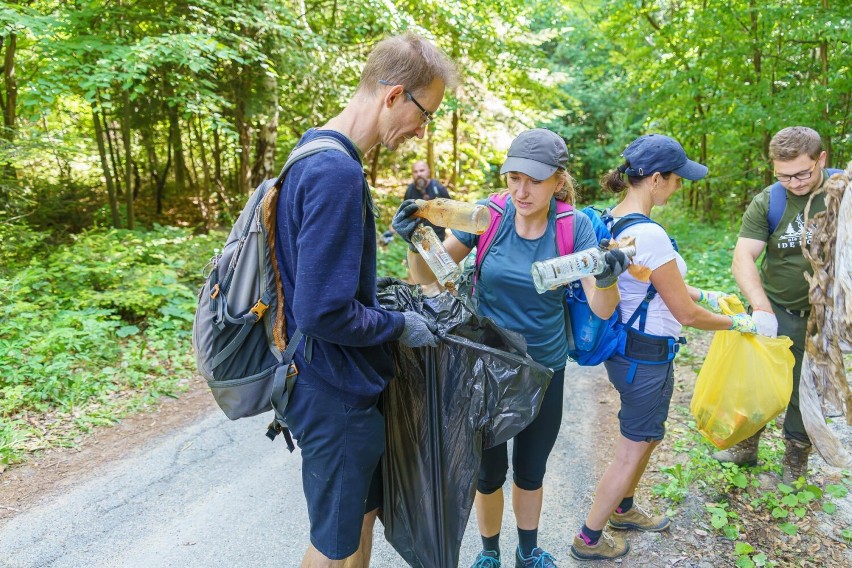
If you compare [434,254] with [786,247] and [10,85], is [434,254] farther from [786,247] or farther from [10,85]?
[10,85]

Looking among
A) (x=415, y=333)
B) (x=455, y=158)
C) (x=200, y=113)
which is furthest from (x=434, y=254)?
(x=455, y=158)

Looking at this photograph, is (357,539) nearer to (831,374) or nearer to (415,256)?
(415,256)

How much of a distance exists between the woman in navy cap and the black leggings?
0.40 meters

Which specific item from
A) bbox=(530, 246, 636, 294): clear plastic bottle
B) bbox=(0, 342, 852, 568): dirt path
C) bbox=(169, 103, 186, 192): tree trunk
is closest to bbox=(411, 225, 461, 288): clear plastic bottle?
bbox=(530, 246, 636, 294): clear plastic bottle

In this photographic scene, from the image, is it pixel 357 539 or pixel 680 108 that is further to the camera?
pixel 680 108

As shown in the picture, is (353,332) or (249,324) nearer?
(353,332)

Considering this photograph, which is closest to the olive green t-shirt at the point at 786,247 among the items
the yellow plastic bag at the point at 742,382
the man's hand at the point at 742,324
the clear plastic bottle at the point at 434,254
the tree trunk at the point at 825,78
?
the yellow plastic bag at the point at 742,382

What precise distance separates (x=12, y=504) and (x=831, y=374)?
4227mm

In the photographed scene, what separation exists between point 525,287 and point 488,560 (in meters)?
1.28

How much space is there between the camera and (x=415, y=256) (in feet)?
7.40

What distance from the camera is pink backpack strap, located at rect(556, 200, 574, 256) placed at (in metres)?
2.19

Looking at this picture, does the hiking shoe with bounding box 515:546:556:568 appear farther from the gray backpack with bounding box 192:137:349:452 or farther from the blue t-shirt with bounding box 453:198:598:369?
the gray backpack with bounding box 192:137:349:452

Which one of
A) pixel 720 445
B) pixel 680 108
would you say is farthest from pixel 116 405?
pixel 680 108

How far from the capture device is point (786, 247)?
9.72 feet
